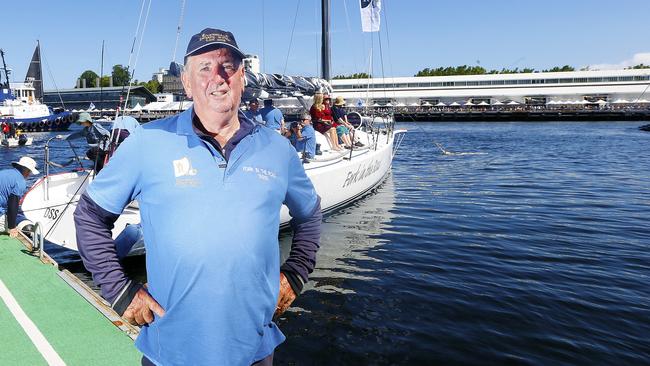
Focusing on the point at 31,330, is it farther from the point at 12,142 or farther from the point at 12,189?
the point at 12,142

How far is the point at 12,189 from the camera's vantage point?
7.16 metres

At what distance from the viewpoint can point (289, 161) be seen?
1939 millimetres

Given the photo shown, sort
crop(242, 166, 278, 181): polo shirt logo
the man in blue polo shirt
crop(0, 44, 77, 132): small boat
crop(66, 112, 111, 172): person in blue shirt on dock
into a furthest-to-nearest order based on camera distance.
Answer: crop(0, 44, 77, 132): small boat
crop(66, 112, 111, 172): person in blue shirt on dock
crop(242, 166, 278, 181): polo shirt logo
the man in blue polo shirt

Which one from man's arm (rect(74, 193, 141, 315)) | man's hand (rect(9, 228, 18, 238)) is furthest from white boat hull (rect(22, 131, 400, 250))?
man's arm (rect(74, 193, 141, 315))

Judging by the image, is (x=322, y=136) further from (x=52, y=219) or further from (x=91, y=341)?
(x=91, y=341)

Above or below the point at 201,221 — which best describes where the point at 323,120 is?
above

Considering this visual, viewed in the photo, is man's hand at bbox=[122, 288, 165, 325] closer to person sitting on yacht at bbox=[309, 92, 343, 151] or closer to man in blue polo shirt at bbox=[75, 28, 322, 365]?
man in blue polo shirt at bbox=[75, 28, 322, 365]

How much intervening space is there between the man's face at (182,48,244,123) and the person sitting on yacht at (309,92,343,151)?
1005 centimetres

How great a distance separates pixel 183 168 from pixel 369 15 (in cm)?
1741

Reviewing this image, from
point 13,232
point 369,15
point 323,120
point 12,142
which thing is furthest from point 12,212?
point 12,142

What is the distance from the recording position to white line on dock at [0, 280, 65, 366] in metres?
3.58

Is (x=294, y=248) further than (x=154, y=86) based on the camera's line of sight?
No

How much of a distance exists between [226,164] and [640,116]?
6857cm

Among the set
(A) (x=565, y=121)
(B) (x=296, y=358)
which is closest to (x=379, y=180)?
(B) (x=296, y=358)
